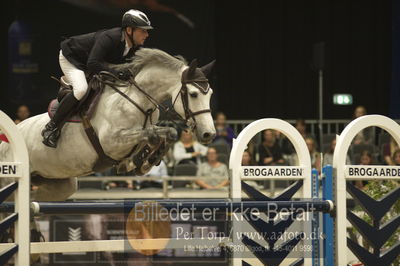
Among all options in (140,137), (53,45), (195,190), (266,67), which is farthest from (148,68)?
(266,67)

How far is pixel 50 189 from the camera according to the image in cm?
577

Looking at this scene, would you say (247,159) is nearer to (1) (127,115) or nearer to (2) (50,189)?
(2) (50,189)

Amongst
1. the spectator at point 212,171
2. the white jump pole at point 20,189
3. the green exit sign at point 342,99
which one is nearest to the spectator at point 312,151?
the spectator at point 212,171

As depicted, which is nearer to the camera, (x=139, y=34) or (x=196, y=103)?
(x=196, y=103)

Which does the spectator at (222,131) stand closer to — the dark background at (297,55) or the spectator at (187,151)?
the spectator at (187,151)

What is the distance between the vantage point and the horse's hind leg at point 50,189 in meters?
5.74


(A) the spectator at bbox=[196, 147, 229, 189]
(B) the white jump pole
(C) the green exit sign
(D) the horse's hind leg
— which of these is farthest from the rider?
(C) the green exit sign

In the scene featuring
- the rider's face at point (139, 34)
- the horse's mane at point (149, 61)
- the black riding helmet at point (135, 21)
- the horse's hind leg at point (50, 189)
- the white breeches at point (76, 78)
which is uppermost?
the black riding helmet at point (135, 21)

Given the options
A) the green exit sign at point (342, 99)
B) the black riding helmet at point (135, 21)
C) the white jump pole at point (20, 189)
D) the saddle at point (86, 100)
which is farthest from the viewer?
the green exit sign at point (342, 99)

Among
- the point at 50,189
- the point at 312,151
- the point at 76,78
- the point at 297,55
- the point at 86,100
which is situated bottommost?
the point at 50,189

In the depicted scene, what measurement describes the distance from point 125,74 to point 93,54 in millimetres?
299

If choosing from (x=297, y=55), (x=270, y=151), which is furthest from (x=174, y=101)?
(x=297, y=55)

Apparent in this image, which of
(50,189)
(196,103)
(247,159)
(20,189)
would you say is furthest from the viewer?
(247,159)

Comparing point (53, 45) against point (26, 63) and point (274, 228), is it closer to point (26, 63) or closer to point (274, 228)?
point (26, 63)
